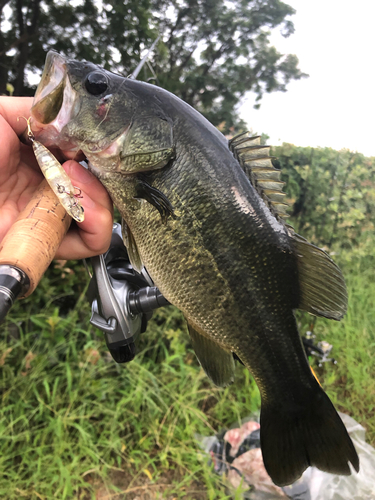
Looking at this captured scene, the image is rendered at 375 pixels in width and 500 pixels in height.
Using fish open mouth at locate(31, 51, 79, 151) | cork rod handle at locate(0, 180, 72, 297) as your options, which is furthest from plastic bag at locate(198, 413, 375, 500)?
fish open mouth at locate(31, 51, 79, 151)

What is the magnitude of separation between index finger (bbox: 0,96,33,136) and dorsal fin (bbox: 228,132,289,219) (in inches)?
29.2

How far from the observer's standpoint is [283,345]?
1.13m

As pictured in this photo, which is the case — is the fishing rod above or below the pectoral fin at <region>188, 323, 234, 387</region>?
above

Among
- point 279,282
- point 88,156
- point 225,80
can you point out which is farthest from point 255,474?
point 225,80

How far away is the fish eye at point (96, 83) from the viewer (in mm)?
996

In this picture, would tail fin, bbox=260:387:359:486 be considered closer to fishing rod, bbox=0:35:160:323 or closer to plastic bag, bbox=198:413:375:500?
plastic bag, bbox=198:413:375:500

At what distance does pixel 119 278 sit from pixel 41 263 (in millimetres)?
495

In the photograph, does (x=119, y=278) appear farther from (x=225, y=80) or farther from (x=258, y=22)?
(x=258, y=22)

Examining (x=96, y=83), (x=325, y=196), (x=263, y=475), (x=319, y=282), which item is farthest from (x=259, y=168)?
(x=325, y=196)

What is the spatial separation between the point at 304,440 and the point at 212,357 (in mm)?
441

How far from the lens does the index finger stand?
3.73 feet

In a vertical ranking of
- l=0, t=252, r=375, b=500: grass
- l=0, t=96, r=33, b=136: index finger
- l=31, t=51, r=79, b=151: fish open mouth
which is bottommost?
l=0, t=252, r=375, b=500: grass

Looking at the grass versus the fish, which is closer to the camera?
the fish

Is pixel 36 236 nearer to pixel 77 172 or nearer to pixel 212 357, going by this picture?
pixel 77 172
